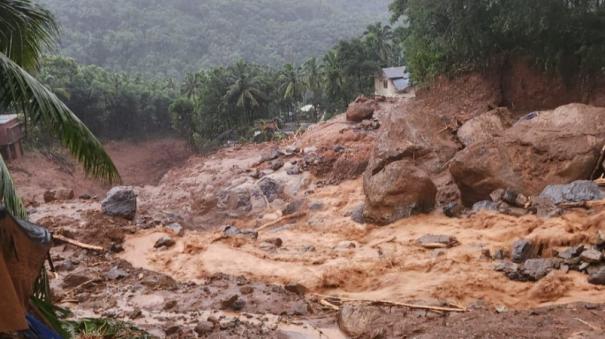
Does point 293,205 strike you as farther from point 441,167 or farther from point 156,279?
point 156,279

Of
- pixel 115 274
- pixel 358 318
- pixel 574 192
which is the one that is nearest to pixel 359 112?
pixel 574 192

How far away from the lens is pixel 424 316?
7.52 metres

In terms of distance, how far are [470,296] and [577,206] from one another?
357cm

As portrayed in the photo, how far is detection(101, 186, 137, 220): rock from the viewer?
15180mm

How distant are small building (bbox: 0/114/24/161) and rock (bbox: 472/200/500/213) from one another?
831 inches

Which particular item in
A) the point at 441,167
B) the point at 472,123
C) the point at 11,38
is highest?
the point at 11,38

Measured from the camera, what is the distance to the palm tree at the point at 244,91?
38281mm

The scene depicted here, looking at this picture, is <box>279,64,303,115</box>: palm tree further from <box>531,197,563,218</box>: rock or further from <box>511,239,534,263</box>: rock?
<box>511,239,534,263</box>: rock

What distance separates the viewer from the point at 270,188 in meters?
18.2

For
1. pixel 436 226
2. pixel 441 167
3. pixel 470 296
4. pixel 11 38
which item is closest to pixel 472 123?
pixel 441 167

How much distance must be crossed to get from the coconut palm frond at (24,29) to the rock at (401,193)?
857 cm

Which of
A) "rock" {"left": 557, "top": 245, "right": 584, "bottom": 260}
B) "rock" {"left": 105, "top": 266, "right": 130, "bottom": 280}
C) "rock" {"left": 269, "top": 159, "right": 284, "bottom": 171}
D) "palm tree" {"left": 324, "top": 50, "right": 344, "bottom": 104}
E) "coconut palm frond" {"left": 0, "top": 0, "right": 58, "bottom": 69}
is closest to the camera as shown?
"coconut palm frond" {"left": 0, "top": 0, "right": 58, "bottom": 69}

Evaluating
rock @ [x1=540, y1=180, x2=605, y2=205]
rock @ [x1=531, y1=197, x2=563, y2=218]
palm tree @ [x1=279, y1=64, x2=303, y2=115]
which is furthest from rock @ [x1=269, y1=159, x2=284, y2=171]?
palm tree @ [x1=279, y1=64, x2=303, y2=115]

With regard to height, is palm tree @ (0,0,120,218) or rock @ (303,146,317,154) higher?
palm tree @ (0,0,120,218)
